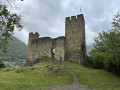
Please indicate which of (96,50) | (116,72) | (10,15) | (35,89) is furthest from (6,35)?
(116,72)

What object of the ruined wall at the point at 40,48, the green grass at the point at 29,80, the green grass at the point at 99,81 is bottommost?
the green grass at the point at 99,81

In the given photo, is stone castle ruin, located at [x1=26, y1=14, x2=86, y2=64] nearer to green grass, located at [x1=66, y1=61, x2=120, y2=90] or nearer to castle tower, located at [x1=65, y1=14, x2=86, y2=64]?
castle tower, located at [x1=65, y1=14, x2=86, y2=64]

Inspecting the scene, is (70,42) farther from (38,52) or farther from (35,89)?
(35,89)

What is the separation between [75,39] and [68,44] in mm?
2704

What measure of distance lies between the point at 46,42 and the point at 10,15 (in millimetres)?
27921

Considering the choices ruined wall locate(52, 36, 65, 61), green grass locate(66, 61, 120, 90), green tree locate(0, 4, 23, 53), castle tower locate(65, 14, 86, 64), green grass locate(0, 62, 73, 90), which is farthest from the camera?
ruined wall locate(52, 36, 65, 61)

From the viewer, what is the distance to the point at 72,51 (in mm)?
32719

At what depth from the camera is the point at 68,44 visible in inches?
1331

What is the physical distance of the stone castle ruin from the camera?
106ft

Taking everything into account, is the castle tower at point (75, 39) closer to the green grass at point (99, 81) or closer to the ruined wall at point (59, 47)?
the ruined wall at point (59, 47)

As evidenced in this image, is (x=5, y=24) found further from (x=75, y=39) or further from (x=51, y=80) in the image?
(x=75, y=39)

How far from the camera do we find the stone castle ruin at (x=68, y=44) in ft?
106

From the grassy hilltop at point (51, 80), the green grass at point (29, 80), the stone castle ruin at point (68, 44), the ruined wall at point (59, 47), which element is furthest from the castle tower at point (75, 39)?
the green grass at point (29, 80)

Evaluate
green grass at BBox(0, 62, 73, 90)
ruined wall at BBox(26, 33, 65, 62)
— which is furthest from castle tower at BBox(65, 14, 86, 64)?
green grass at BBox(0, 62, 73, 90)
